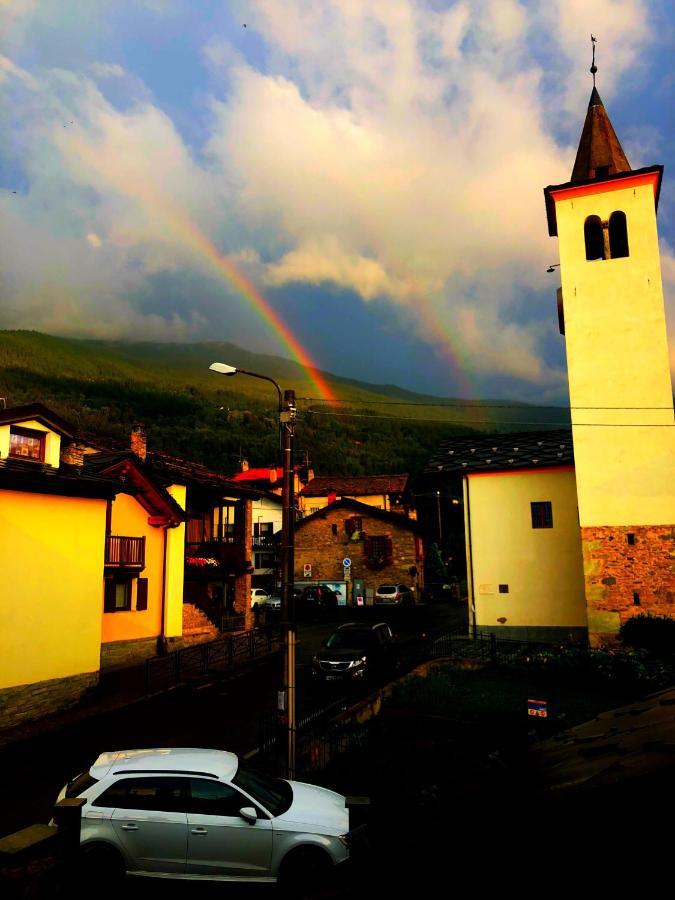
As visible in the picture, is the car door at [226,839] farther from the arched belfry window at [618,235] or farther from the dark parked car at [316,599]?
the dark parked car at [316,599]

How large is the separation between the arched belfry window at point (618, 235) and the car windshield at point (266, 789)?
23.1 metres

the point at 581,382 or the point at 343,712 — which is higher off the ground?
the point at 581,382

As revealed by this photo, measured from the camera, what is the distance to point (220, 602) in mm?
35375

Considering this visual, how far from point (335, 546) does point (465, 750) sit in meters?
42.5

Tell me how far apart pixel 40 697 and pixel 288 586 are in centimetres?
985

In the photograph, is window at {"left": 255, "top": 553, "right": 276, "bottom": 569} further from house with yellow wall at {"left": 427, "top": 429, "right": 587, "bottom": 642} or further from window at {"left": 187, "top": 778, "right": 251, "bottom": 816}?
window at {"left": 187, "top": 778, "right": 251, "bottom": 816}

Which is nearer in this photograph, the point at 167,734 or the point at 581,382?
the point at 167,734

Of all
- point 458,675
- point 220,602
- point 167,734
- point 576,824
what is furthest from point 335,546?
point 576,824

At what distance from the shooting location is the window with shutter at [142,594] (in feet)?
87.5

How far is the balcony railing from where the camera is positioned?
2488cm

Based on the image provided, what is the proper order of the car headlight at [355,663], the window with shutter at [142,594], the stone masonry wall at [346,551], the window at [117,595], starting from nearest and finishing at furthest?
the car headlight at [355,663], the window at [117,595], the window with shutter at [142,594], the stone masonry wall at [346,551]

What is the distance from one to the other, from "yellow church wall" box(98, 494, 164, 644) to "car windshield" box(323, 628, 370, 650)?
8.84 meters

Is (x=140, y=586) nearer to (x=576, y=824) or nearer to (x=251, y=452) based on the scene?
(x=576, y=824)

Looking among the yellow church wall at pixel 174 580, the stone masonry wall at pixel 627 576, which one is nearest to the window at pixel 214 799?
the stone masonry wall at pixel 627 576
